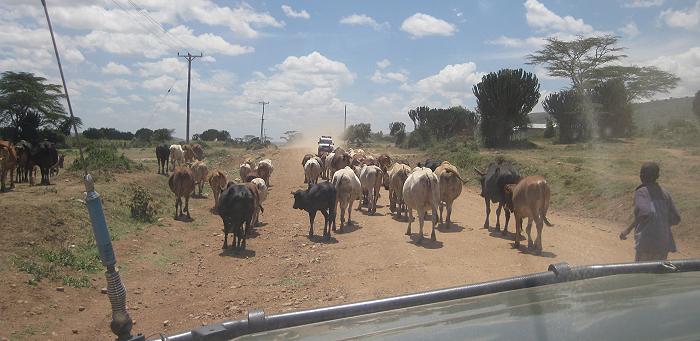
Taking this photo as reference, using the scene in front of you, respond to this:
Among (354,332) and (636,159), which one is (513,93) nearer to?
(636,159)

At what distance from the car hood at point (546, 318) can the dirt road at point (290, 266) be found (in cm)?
547

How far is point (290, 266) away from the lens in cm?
1069

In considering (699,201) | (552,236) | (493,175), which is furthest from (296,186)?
(699,201)

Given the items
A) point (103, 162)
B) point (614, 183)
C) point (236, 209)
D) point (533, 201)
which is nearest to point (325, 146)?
point (103, 162)

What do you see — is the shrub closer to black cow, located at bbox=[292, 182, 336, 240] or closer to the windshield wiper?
black cow, located at bbox=[292, 182, 336, 240]

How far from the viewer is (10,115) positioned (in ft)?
115

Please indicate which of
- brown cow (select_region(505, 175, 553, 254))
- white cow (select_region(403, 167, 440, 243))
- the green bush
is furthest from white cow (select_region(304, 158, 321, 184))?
brown cow (select_region(505, 175, 553, 254))

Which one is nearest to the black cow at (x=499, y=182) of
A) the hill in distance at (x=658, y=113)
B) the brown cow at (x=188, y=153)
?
the brown cow at (x=188, y=153)

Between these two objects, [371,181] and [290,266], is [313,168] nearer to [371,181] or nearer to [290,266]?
[371,181]

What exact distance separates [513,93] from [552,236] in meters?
31.3

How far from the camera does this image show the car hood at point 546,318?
7.85 feet

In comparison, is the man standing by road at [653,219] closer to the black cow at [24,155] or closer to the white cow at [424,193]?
the white cow at [424,193]

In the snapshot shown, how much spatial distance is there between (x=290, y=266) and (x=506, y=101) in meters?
34.8

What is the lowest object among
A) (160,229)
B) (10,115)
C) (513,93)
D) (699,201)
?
(160,229)
